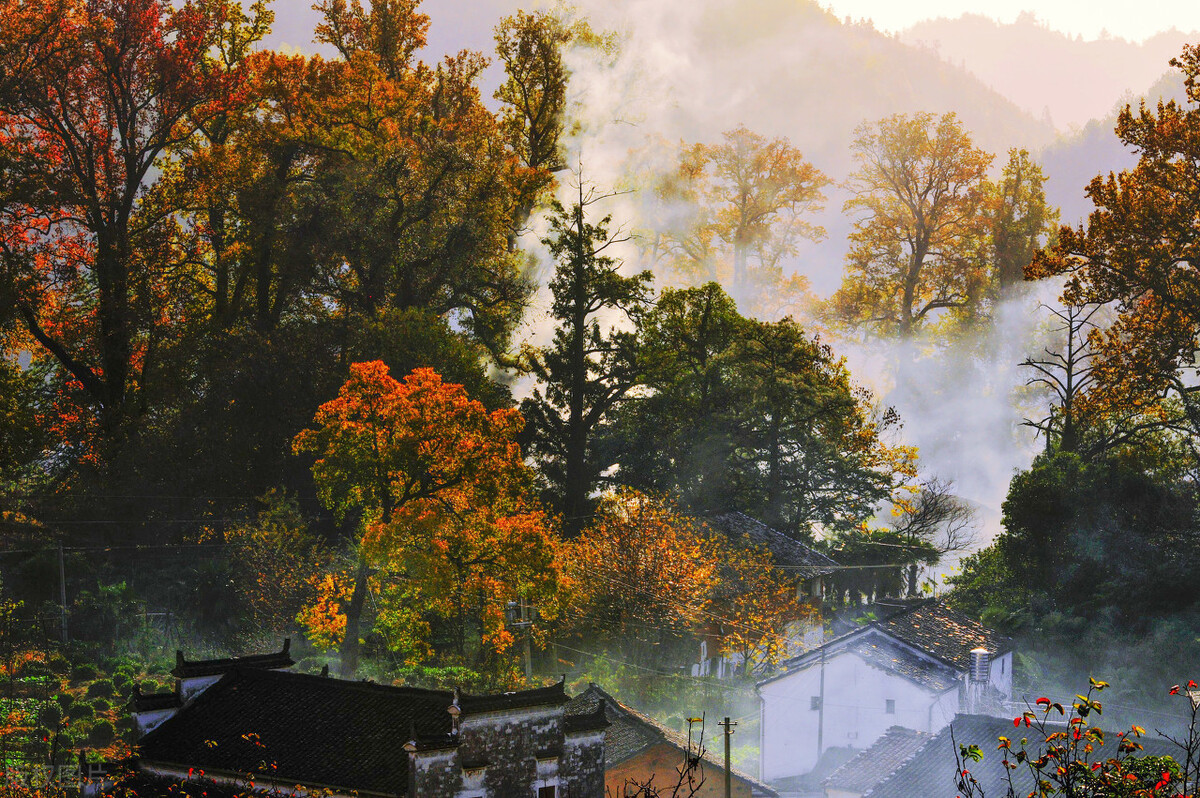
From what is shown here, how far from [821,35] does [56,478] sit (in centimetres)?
8009

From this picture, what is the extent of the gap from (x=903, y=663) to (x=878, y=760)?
440cm

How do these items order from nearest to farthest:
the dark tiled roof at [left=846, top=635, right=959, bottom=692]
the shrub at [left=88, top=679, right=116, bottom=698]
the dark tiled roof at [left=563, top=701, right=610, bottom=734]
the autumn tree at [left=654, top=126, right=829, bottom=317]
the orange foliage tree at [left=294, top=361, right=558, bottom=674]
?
the dark tiled roof at [left=563, top=701, right=610, bottom=734] → the shrub at [left=88, top=679, right=116, bottom=698] → the orange foliage tree at [left=294, top=361, right=558, bottom=674] → the dark tiled roof at [left=846, top=635, right=959, bottom=692] → the autumn tree at [left=654, top=126, right=829, bottom=317]

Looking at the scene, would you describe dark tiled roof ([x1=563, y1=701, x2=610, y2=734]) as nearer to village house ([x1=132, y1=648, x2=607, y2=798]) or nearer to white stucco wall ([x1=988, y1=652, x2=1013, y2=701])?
village house ([x1=132, y1=648, x2=607, y2=798])

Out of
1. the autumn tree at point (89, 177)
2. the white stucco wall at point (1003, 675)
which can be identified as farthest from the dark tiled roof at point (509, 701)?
the autumn tree at point (89, 177)

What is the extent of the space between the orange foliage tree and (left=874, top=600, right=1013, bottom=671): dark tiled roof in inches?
451

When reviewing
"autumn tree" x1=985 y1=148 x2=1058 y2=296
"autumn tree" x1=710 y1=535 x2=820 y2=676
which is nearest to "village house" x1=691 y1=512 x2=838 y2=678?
"autumn tree" x1=710 y1=535 x2=820 y2=676

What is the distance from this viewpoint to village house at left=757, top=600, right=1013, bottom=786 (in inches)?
1339

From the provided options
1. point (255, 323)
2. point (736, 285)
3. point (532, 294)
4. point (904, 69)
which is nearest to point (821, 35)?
point (904, 69)

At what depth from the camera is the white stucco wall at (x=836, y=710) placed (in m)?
34.0

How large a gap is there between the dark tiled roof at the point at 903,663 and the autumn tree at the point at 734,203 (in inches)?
1384

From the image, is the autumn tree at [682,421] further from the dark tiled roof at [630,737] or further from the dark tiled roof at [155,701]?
the dark tiled roof at [155,701]

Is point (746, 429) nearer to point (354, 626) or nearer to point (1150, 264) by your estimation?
point (1150, 264)

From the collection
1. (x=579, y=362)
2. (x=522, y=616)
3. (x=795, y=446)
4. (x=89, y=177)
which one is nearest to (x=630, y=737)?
(x=522, y=616)

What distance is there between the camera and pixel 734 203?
68.0 meters
